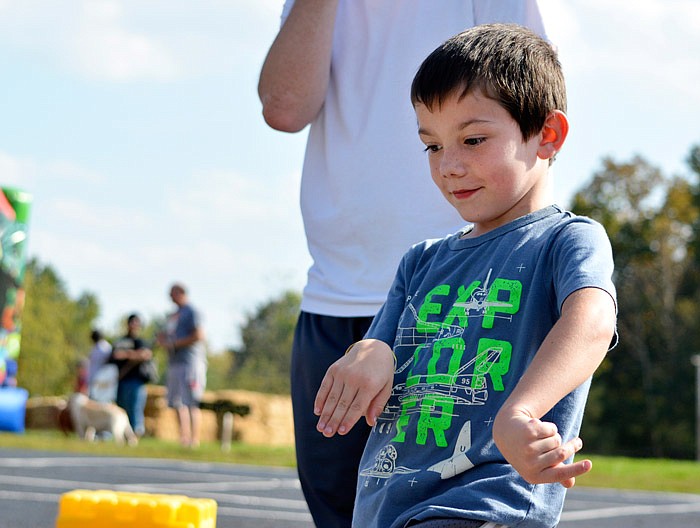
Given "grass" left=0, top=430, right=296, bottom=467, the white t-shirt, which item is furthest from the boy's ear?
"grass" left=0, top=430, right=296, bottom=467

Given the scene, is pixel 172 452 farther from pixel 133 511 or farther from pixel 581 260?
pixel 581 260

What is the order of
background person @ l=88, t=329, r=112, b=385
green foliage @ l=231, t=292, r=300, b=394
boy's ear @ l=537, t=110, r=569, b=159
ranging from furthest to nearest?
green foliage @ l=231, t=292, r=300, b=394, background person @ l=88, t=329, r=112, b=385, boy's ear @ l=537, t=110, r=569, b=159

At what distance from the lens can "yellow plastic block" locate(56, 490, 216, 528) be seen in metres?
3.09

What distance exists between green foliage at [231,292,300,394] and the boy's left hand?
2834 centimetres

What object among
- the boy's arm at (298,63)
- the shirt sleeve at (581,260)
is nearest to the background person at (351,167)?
the boy's arm at (298,63)

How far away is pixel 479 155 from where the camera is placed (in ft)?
6.43

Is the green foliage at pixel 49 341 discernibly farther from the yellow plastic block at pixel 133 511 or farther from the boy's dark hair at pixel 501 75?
the boy's dark hair at pixel 501 75

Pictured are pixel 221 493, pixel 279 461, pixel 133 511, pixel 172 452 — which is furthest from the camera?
pixel 172 452

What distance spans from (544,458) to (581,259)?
0.41 metres

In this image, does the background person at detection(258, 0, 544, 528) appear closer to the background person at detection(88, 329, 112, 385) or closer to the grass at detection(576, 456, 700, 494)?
the grass at detection(576, 456, 700, 494)

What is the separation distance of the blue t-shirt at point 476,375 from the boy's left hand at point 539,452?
27 cm

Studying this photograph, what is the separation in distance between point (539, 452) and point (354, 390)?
1.58ft

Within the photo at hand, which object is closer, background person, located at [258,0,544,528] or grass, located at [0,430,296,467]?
background person, located at [258,0,544,528]

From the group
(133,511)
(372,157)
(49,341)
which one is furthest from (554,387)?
(49,341)
